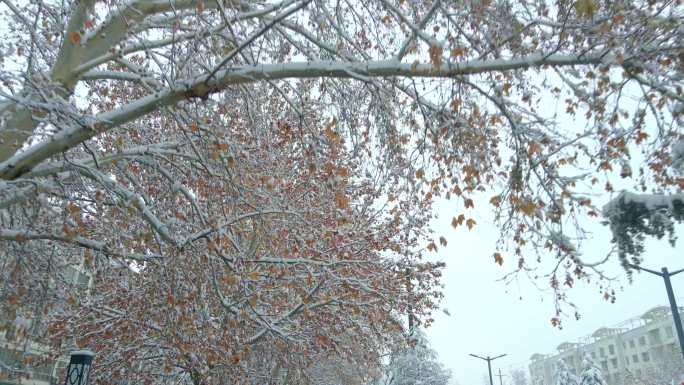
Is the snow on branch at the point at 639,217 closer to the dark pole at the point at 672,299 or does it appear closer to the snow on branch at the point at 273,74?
the snow on branch at the point at 273,74

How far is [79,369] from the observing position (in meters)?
5.66

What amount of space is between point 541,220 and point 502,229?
0.53 m

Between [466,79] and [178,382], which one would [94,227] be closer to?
[178,382]

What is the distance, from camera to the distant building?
190ft

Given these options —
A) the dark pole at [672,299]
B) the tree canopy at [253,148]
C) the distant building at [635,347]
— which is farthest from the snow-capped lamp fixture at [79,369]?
the distant building at [635,347]

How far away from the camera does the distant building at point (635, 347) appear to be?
Answer: 57844mm

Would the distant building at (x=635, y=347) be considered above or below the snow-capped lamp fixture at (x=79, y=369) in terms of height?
above

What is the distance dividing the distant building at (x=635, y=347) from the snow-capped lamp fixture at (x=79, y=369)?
55634 mm

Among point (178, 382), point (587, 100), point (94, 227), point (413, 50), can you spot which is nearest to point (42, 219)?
point (94, 227)

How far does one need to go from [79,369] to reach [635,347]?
75307 millimetres

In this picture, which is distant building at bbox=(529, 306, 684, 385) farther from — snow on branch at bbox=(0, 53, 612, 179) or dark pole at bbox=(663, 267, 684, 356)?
snow on branch at bbox=(0, 53, 612, 179)

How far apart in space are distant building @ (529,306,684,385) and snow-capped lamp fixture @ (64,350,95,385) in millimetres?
55634

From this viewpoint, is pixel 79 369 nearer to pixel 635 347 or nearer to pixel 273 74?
pixel 273 74

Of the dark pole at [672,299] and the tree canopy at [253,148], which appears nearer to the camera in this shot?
the tree canopy at [253,148]
